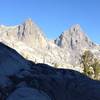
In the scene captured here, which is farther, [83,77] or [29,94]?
[83,77]

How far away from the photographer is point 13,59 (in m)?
10.2

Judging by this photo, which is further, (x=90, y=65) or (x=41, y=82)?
(x=90, y=65)

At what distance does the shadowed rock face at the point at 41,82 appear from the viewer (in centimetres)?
933

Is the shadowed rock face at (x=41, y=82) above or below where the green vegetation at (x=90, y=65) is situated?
below

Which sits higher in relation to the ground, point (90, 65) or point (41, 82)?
point (90, 65)

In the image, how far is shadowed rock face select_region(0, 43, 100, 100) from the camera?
933 cm

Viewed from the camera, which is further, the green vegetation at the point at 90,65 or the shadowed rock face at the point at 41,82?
the green vegetation at the point at 90,65

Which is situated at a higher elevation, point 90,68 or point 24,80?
point 90,68

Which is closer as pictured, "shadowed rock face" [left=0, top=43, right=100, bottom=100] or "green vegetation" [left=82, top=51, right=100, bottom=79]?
"shadowed rock face" [left=0, top=43, right=100, bottom=100]

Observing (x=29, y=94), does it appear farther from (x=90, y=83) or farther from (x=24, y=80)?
(x=90, y=83)

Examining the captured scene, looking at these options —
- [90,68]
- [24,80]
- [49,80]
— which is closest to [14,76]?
[24,80]

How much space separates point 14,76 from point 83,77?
6.61 ft

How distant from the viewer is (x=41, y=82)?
987cm

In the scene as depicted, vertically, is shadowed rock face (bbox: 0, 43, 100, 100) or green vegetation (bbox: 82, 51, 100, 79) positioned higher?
green vegetation (bbox: 82, 51, 100, 79)
